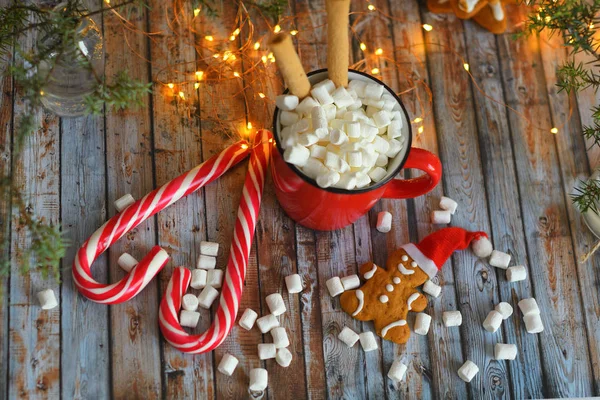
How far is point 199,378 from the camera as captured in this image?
1569mm

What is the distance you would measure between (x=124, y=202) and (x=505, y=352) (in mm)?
970

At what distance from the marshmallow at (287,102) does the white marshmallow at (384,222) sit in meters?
0.41

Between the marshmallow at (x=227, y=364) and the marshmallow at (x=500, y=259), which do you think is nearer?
the marshmallow at (x=227, y=364)

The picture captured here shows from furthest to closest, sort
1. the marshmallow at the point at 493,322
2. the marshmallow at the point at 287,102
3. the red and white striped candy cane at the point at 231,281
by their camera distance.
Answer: the marshmallow at the point at 493,322 < the red and white striped candy cane at the point at 231,281 < the marshmallow at the point at 287,102

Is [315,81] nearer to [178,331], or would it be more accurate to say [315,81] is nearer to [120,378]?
[178,331]

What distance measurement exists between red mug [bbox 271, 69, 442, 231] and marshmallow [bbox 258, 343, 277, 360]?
1.00 ft

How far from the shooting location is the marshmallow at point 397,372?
5.22ft

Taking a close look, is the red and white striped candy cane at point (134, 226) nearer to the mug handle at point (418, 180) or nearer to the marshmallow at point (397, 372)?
the mug handle at point (418, 180)

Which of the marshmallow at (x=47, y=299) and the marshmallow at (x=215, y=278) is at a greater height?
the marshmallow at (x=215, y=278)

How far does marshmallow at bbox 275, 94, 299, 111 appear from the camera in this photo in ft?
4.68

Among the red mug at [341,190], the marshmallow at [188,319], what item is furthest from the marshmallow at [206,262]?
the red mug at [341,190]

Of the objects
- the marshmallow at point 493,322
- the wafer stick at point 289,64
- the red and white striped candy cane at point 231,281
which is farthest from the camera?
the marshmallow at point 493,322

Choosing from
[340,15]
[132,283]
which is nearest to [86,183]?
[132,283]

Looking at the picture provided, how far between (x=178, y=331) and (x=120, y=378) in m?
0.17
